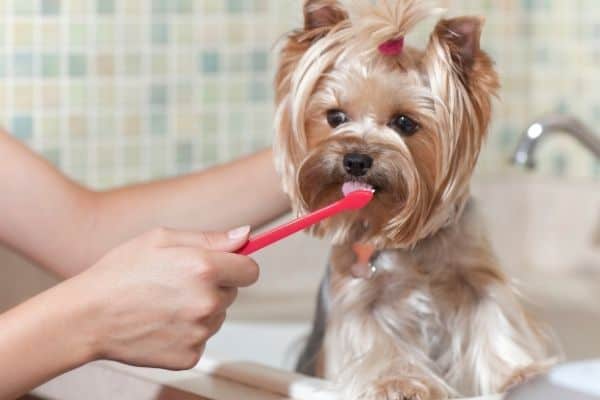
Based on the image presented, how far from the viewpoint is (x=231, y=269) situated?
1.08 m

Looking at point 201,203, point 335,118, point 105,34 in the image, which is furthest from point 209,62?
point 335,118

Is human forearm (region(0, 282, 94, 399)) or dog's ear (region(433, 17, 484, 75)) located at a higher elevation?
dog's ear (region(433, 17, 484, 75))

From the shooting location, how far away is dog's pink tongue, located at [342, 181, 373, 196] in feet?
4.15

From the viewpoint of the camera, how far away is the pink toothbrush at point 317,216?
3.62 ft

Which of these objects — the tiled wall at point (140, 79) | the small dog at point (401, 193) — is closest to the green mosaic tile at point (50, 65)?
the tiled wall at point (140, 79)

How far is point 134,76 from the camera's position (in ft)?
6.07

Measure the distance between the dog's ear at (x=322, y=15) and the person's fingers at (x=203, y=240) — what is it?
0.29 metres

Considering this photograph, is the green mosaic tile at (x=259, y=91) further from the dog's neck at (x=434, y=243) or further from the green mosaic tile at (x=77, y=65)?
the dog's neck at (x=434, y=243)

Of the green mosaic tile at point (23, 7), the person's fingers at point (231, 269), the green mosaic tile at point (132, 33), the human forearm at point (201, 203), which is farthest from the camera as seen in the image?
the green mosaic tile at point (132, 33)

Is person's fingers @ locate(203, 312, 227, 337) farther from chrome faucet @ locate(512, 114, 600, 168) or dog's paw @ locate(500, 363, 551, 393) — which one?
chrome faucet @ locate(512, 114, 600, 168)

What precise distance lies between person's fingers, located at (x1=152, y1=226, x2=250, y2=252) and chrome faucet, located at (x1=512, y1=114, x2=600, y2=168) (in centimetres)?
54

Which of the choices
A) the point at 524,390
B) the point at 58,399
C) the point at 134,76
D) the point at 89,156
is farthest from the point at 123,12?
the point at 524,390

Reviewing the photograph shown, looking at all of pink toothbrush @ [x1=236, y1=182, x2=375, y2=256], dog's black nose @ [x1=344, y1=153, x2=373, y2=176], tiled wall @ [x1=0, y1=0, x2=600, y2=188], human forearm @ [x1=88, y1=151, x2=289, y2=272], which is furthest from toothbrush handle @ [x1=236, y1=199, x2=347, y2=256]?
tiled wall @ [x1=0, y1=0, x2=600, y2=188]

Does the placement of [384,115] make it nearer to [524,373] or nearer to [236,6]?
[524,373]
